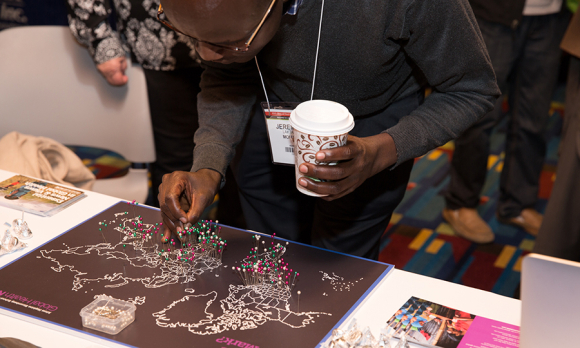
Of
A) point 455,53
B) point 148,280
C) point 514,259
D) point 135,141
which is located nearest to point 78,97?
point 135,141

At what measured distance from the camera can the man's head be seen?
845 mm

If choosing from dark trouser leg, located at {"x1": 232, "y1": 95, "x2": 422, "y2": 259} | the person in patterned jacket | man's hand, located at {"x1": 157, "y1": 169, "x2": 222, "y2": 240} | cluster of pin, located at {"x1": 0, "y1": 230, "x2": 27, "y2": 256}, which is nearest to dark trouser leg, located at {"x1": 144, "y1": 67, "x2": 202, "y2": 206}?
the person in patterned jacket

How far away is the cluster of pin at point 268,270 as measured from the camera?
40.3 inches

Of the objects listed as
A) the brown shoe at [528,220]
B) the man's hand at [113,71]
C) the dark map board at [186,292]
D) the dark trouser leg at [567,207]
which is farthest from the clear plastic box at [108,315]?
the brown shoe at [528,220]

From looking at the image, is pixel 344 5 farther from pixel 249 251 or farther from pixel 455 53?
pixel 249 251

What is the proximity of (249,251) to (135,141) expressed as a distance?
0.98 meters

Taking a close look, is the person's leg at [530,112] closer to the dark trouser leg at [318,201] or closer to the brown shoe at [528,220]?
the brown shoe at [528,220]

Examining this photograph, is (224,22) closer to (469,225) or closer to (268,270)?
(268,270)

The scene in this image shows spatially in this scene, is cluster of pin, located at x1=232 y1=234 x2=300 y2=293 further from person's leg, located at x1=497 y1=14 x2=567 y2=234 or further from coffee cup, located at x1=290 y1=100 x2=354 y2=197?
person's leg, located at x1=497 y1=14 x2=567 y2=234

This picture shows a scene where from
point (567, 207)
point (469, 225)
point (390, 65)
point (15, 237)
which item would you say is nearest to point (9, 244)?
point (15, 237)

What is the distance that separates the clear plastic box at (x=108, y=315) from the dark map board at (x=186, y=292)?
0.01 metres

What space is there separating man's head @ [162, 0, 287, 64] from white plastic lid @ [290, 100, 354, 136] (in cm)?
15

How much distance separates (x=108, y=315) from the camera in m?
0.91

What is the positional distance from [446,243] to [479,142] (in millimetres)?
508
